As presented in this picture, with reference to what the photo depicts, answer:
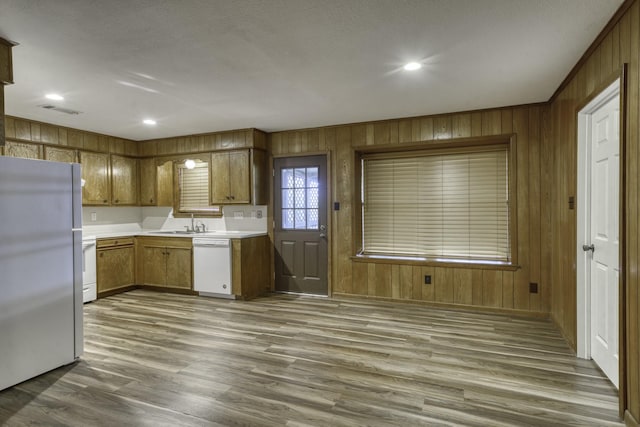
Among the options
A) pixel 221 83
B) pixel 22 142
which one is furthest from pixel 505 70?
pixel 22 142

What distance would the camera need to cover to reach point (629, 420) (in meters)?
1.99

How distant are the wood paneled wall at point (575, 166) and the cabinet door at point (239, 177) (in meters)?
3.74

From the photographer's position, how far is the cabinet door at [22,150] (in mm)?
4295

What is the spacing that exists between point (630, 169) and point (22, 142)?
5.95 metres

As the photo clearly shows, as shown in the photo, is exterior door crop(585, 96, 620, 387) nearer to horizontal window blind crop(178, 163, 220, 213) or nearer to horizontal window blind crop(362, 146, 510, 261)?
horizontal window blind crop(362, 146, 510, 261)

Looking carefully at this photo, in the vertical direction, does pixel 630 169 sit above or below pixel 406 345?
above

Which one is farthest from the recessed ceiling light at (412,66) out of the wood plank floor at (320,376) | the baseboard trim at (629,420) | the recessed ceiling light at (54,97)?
the recessed ceiling light at (54,97)

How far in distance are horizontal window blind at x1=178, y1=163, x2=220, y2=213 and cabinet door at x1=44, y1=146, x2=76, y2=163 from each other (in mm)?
1464

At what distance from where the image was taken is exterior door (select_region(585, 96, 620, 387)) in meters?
2.44

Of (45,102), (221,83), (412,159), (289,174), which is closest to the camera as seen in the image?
(221,83)

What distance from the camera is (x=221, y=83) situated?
324 cm

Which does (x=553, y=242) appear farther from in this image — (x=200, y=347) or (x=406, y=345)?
(x=200, y=347)

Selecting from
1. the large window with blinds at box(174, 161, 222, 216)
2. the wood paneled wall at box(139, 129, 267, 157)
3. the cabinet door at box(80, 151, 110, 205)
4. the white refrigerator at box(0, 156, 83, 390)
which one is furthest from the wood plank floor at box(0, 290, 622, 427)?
the wood paneled wall at box(139, 129, 267, 157)

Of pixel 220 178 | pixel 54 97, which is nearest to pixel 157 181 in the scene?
pixel 220 178
